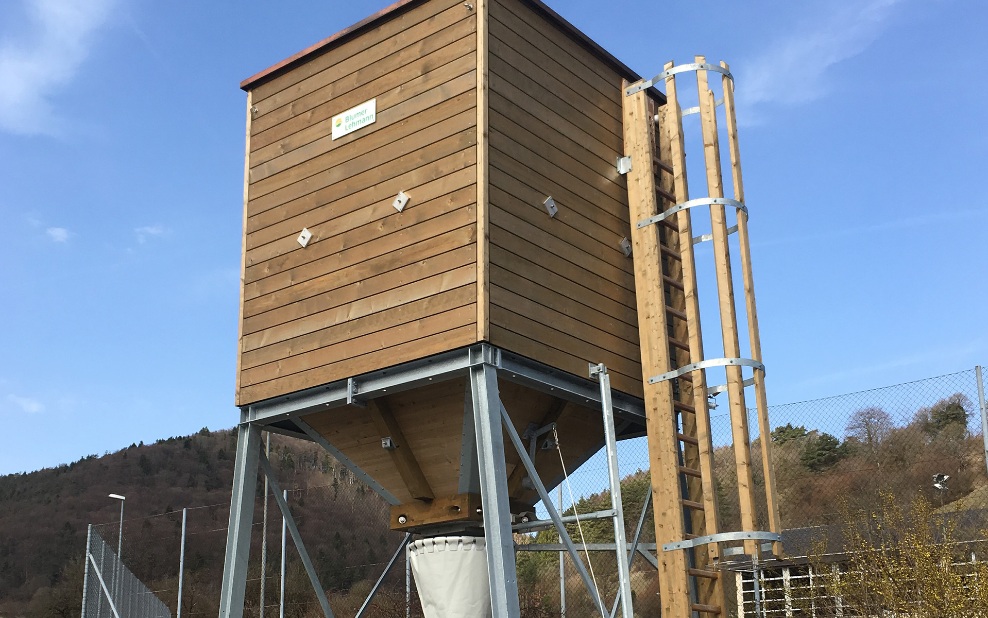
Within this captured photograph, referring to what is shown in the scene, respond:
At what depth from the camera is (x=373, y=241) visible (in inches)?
441

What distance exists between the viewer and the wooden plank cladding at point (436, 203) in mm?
10469

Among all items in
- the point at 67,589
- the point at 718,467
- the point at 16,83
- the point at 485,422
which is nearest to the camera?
the point at 485,422

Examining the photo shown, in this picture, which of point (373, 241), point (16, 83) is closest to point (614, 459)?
point (373, 241)

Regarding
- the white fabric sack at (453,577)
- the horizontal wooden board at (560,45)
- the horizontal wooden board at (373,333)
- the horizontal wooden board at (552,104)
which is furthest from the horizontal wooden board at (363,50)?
the white fabric sack at (453,577)

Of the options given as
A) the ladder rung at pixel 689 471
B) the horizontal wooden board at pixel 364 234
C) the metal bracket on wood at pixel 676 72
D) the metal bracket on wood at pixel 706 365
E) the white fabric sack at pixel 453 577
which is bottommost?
the white fabric sack at pixel 453 577

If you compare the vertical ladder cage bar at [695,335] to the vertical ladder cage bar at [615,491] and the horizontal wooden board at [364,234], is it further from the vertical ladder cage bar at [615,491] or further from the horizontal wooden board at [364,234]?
the horizontal wooden board at [364,234]

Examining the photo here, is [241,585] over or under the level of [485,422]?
under

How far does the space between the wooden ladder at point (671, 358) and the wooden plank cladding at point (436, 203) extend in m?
0.28

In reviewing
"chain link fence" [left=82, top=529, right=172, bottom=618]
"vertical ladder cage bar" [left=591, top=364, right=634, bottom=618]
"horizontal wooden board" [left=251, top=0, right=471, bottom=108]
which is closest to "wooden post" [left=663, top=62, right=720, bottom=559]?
"vertical ladder cage bar" [left=591, top=364, right=634, bottom=618]

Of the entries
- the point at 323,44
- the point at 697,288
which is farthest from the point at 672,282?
the point at 323,44

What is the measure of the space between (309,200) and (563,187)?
2874 millimetres

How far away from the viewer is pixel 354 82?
12.0 metres

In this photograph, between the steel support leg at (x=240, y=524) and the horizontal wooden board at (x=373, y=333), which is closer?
the horizontal wooden board at (x=373, y=333)

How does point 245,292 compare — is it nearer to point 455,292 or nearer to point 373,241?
point 373,241
